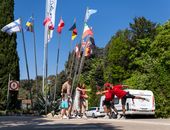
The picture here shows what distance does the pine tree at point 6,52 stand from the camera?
42344mm

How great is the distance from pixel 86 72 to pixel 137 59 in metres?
16.7

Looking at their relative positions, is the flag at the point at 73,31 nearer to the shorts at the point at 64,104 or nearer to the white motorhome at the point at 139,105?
the white motorhome at the point at 139,105

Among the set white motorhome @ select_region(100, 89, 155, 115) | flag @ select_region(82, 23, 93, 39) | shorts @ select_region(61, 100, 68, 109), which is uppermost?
flag @ select_region(82, 23, 93, 39)

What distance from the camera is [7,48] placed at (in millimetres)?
42406

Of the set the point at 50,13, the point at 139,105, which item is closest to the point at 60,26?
the point at 50,13

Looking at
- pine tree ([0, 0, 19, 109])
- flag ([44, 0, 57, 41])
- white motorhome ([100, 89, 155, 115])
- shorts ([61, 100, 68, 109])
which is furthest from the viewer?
pine tree ([0, 0, 19, 109])

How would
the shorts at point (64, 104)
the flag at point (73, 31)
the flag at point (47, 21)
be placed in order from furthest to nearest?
the flag at point (73, 31)
the flag at point (47, 21)
the shorts at point (64, 104)

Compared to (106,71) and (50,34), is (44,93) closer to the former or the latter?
(50,34)

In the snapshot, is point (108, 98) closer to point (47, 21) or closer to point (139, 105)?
point (139, 105)

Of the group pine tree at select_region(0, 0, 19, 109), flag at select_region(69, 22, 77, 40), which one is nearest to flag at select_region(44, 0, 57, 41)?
flag at select_region(69, 22, 77, 40)

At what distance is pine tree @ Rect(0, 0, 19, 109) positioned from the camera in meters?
42.3

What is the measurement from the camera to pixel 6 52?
42.6 metres

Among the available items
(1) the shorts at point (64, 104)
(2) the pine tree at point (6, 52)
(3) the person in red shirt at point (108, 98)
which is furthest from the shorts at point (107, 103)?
(2) the pine tree at point (6, 52)

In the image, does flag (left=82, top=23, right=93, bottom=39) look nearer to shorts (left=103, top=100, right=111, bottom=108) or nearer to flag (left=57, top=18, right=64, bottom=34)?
flag (left=57, top=18, right=64, bottom=34)
